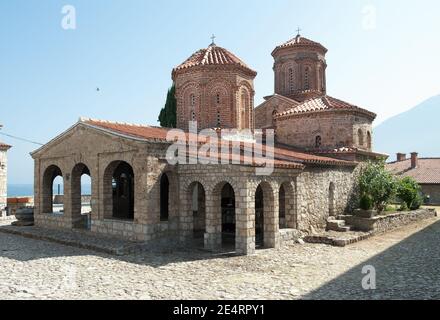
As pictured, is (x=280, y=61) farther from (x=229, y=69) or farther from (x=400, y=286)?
(x=400, y=286)

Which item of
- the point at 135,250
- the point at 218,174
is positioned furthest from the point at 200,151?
the point at 135,250

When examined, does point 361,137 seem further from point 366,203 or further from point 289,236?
point 289,236

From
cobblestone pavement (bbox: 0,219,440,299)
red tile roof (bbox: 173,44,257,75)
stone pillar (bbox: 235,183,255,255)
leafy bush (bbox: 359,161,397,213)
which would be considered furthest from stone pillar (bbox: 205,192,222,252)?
leafy bush (bbox: 359,161,397,213)

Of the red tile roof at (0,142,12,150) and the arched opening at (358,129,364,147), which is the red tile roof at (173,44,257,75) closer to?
the arched opening at (358,129,364,147)

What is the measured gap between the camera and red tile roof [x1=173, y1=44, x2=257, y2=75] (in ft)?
63.3

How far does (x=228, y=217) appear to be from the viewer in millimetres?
15656

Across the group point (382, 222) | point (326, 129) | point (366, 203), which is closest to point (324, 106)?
point (326, 129)

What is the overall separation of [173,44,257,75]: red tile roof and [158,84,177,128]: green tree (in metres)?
4.01

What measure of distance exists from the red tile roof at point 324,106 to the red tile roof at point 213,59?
3.08 m

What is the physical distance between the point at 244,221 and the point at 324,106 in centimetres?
1082

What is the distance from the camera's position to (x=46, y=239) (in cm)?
1426

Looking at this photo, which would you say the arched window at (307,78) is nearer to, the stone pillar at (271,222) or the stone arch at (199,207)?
the stone arch at (199,207)

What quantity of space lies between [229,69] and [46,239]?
11.6 meters

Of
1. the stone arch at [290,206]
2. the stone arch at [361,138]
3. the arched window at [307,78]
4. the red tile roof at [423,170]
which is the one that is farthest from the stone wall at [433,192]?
the stone arch at [290,206]
